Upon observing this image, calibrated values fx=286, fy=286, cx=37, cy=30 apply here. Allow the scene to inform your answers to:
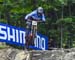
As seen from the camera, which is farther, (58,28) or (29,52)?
(58,28)

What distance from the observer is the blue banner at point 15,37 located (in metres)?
7.88

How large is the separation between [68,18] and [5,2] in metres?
2.28

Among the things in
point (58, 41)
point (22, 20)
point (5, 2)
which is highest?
point (5, 2)

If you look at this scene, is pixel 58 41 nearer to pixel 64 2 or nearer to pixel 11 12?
pixel 64 2

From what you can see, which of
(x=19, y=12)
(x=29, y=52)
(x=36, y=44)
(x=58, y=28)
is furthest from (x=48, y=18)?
(x=29, y=52)

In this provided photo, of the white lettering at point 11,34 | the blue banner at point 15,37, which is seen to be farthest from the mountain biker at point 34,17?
the white lettering at point 11,34

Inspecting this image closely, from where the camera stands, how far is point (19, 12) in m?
9.80

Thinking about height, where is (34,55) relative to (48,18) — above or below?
below

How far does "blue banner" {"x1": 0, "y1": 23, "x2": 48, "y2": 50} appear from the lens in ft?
25.8

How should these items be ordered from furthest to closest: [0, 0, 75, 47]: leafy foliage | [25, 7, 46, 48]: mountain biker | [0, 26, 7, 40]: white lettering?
[0, 0, 75, 47]: leafy foliage → [0, 26, 7, 40]: white lettering → [25, 7, 46, 48]: mountain biker

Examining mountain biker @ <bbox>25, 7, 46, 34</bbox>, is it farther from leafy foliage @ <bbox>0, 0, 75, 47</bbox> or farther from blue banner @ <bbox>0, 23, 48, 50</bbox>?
leafy foliage @ <bbox>0, 0, 75, 47</bbox>

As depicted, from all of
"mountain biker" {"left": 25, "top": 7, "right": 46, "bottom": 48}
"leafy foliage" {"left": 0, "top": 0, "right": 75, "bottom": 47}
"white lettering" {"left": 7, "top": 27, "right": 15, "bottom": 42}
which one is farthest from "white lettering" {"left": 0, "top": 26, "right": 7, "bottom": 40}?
"leafy foliage" {"left": 0, "top": 0, "right": 75, "bottom": 47}

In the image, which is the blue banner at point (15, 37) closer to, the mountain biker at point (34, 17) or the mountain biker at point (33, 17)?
the mountain biker at point (33, 17)

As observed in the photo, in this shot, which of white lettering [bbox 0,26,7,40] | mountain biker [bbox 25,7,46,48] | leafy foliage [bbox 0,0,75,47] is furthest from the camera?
leafy foliage [bbox 0,0,75,47]
